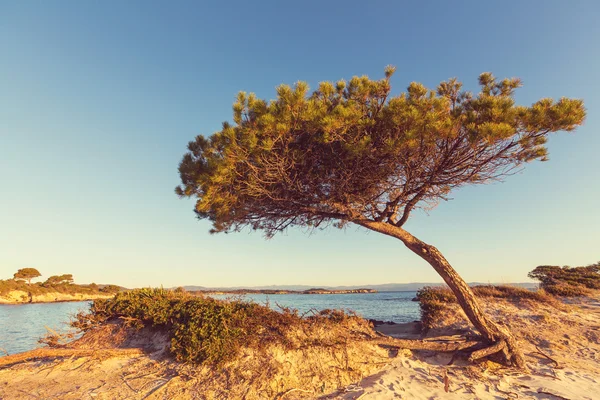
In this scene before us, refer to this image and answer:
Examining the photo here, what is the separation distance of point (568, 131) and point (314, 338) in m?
6.71

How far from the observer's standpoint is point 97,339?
733 cm

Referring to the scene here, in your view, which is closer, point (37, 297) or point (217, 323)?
point (217, 323)

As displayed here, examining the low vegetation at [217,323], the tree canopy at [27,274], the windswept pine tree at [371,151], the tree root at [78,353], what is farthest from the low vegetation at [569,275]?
the tree canopy at [27,274]

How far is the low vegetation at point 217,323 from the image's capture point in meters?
5.70

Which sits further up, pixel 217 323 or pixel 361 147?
pixel 361 147

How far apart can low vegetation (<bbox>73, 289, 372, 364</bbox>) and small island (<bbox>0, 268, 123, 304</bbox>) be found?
30146 mm

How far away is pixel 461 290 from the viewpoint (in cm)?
711

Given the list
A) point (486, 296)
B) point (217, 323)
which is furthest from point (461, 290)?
point (486, 296)

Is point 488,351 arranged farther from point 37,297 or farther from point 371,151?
point 37,297

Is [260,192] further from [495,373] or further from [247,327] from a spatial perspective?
[495,373]

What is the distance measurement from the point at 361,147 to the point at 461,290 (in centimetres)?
424

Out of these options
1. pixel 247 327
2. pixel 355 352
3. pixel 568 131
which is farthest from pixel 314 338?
pixel 568 131

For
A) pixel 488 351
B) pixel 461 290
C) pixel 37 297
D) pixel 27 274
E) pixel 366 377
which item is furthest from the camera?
pixel 27 274

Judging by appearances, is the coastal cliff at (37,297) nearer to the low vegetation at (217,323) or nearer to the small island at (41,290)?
the small island at (41,290)
